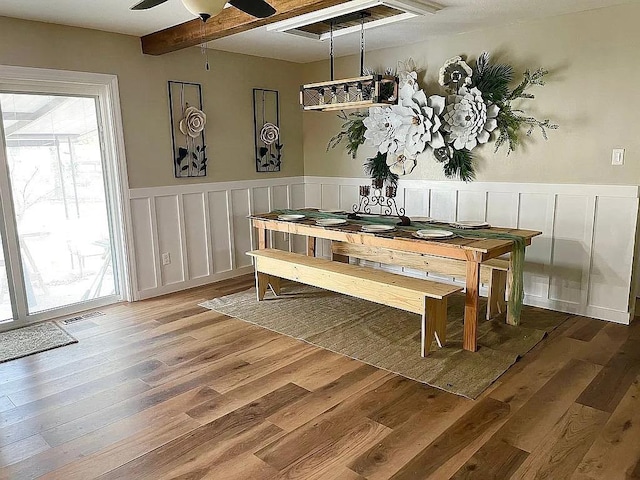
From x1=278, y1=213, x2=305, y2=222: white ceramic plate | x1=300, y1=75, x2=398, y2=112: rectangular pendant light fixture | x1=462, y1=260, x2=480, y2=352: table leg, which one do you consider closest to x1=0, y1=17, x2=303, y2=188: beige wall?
x1=278, y1=213, x2=305, y2=222: white ceramic plate

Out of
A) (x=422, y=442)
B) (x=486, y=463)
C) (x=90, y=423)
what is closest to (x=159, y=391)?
(x=90, y=423)

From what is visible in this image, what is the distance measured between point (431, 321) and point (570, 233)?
60.0 inches

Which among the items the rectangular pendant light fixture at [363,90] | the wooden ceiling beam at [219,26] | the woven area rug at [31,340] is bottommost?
the woven area rug at [31,340]

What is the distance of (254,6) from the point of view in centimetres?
235

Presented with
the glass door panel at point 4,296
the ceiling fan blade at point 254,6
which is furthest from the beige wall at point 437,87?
the ceiling fan blade at point 254,6

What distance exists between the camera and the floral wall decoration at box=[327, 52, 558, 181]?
3959 millimetres

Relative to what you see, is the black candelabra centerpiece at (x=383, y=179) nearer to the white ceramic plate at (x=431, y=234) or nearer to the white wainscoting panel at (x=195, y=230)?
the white wainscoting panel at (x=195, y=230)

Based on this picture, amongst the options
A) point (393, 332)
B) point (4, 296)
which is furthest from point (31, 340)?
point (393, 332)

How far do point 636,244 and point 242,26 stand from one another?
3.19 metres

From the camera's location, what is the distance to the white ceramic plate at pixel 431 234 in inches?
126

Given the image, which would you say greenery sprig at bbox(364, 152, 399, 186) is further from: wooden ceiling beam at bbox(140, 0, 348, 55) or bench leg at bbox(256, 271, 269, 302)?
wooden ceiling beam at bbox(140, 0, 348, 55)

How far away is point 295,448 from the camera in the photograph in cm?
219

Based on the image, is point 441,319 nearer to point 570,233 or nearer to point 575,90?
point 570,233

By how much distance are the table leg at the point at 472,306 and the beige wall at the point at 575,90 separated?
134cm
